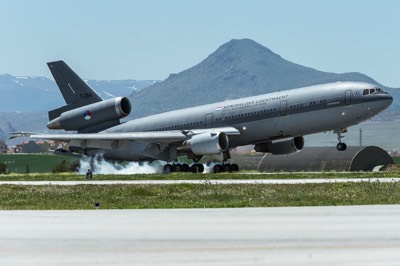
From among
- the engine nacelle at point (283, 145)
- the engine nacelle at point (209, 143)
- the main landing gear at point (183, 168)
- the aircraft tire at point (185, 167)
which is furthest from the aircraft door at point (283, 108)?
the aircraft tire at point (185, 167)

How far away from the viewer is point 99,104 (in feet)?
234

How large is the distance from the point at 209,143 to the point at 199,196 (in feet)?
90.9

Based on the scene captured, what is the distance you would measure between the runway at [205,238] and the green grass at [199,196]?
5733mm

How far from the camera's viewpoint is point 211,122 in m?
64.1

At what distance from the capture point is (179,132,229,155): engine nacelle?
60406 mm

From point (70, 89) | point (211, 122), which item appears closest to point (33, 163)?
point (70, 89)

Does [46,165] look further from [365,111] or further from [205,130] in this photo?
[365,111]

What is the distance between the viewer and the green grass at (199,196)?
2728cm

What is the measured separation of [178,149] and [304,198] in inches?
1409

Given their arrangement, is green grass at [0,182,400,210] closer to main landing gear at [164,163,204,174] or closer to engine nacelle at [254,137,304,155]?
main landing gear at [164,163,204,174]

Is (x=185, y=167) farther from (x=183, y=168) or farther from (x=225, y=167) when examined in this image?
(x=225, y=167)

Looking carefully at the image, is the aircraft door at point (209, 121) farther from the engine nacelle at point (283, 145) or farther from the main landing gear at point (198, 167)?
the engine nacelle at point (283, 145)

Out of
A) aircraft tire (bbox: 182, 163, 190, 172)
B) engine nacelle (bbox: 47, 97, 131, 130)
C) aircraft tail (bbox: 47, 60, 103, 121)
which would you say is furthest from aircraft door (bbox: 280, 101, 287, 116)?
aircraft tail (bbox: 47, 60, 103, 121)

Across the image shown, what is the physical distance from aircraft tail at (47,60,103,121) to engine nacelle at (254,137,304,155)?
53.2 feet
